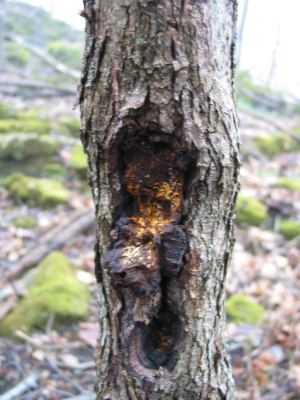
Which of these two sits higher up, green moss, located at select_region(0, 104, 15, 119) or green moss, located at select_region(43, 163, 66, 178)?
green moss, located at select_region(0, 104, 15, 119)

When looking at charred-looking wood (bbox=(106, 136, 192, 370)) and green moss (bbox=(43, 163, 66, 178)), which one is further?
green moss (bbox=(43, 163, 66, 178))

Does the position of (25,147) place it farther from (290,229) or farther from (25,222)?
(290,229)

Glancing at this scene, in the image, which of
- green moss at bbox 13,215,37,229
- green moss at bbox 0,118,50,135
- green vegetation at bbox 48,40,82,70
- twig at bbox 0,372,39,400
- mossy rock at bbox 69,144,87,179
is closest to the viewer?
twig at bbox 0,372,39,400

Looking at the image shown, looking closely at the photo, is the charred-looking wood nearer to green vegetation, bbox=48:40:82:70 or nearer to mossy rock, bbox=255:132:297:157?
mossy rock, bbox=255:132:297:157

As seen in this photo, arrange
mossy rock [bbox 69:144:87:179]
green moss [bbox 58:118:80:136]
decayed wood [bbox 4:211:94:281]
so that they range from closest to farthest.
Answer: decayed wood [bbox 4:211:94:281] < mossy rock [bbox 69:144:87:179] < green moss [bbox 58:118:80:136]

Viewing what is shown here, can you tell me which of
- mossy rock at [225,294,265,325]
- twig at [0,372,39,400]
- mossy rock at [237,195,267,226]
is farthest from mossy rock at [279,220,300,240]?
twig at [0,372,39,400]

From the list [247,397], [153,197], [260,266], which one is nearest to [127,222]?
[153,197]

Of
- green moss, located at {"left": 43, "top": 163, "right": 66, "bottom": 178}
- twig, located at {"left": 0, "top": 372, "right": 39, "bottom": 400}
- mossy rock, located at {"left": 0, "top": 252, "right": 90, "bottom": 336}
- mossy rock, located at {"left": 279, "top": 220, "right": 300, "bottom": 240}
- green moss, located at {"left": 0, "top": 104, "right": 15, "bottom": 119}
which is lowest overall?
twig, located at {"left": 0, "top": 372, "right": 39, "bottom": 400}
